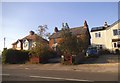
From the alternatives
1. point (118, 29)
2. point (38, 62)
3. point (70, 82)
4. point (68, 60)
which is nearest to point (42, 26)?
point (38, 62)

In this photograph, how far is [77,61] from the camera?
36219 millimetres

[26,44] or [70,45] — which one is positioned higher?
[26,44]

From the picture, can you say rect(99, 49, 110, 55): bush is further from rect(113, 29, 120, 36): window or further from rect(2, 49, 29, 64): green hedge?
rect(2, 49, 29, 64): green hedge

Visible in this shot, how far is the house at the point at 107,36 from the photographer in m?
56.3

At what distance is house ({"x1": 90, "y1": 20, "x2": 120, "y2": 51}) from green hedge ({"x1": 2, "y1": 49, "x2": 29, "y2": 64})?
857 inches

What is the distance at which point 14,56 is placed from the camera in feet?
148

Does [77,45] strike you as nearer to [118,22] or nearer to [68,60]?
[68,60]

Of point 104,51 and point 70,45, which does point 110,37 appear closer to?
point 104,51

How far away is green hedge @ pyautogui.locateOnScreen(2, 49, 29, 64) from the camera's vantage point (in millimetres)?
44312

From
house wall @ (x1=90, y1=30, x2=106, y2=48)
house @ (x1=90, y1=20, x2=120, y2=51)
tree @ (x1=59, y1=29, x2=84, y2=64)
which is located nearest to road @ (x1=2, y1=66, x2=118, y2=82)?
tree @ (x1=59, y1=29, x2=84, y2=64)

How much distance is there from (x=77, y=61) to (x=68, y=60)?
1.67 metres

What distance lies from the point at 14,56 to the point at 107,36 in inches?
980

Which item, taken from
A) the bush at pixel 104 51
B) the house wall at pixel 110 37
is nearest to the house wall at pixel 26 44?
the house wall at pixel 110 37

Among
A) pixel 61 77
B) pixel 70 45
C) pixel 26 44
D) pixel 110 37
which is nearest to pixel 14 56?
pixel 70 45
